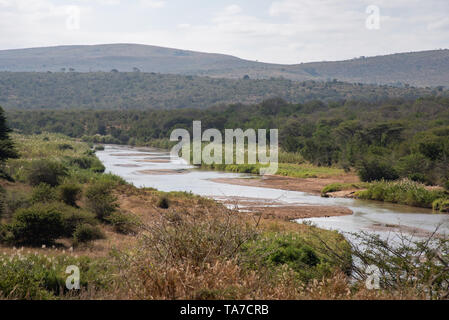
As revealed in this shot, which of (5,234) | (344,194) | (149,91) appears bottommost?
(344,194)

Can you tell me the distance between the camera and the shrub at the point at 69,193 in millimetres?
19850

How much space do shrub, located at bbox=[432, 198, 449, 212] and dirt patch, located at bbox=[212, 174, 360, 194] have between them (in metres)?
7.64

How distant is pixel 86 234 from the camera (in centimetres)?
1505

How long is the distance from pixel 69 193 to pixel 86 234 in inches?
217

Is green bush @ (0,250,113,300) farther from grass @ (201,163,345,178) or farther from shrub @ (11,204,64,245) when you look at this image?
grass @ (201,163,345,178)

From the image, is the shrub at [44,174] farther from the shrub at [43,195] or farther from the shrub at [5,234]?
the shrub at [5,234]

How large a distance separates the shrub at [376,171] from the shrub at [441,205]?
775cm

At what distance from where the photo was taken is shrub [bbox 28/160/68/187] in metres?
23.6

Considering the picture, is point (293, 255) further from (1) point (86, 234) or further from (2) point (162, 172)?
(2) point (162, 172)

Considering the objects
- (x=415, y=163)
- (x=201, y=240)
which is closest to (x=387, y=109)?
(x=415, y=163)

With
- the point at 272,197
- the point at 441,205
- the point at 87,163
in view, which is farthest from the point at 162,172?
the point at 441,205
